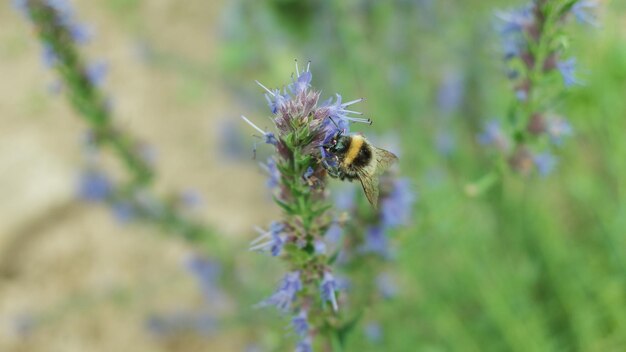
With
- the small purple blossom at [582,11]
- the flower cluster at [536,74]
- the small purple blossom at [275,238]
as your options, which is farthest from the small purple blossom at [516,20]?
the small purple blossom at [275,238]

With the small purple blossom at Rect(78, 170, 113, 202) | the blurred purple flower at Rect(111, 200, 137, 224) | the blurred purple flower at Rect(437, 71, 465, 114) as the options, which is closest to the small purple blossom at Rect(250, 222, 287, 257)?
the blurred purple flower at Rect(111, 200, 137, 224)

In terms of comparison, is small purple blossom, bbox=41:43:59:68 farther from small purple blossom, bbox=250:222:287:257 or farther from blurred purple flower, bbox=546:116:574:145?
blurred purple flower, bbox=546:116:574:145

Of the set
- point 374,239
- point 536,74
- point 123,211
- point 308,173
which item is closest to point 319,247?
point 308,173

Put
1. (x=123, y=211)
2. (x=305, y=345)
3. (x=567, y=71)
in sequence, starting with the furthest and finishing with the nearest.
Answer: (x=123, y=211), (x=567, y=71), (x=305, y=345)

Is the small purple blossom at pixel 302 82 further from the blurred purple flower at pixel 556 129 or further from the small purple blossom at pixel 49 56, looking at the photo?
the small purple blossom at pixel 49 56

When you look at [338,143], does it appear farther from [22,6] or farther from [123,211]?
[123,211]

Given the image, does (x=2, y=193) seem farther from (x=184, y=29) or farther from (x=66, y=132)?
(x=184, y=29)
